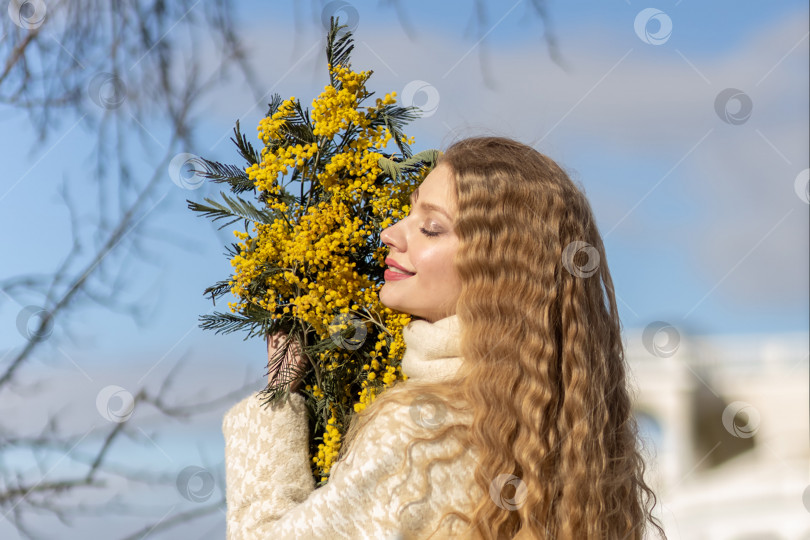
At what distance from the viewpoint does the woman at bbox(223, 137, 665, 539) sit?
3.99ft

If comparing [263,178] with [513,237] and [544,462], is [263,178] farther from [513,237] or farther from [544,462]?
[544,462]

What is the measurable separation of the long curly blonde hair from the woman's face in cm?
3

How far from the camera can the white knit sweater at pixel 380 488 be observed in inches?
47.3

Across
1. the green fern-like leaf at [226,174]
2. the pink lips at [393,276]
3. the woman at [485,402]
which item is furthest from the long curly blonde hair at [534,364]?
the green fern-like leaf at [226,174]

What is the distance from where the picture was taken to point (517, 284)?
1.37 metres

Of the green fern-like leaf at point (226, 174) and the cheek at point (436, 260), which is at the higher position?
the green fern-like leaf at point (226, 174)

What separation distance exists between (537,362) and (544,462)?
182 millimetres

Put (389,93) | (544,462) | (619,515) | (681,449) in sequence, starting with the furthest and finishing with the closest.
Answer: (681,449)
(389,93)
(619,515)
(544,462)

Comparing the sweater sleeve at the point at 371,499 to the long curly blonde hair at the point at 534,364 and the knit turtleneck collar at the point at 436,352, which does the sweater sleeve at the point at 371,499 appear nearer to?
the long curly blonde hair at the point at 534,364

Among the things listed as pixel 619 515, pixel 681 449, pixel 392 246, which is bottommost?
pixel 619 515

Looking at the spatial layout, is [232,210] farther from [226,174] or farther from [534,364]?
[534,364]

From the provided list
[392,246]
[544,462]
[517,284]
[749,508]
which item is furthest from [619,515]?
[749,508]

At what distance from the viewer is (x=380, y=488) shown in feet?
3.96

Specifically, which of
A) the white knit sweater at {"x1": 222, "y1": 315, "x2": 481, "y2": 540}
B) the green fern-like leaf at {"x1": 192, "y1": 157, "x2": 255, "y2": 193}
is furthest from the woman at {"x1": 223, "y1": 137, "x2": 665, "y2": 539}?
the green fern-like leaf at {"x1": 192, "y1": 157, "x2": 255, "y2": 193}
